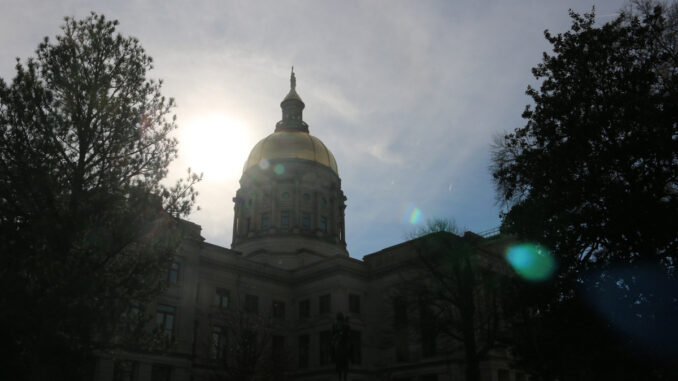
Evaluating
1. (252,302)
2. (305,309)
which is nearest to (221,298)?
(252,302)

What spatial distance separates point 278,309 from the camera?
171 feet

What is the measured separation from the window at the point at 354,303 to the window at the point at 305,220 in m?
16.2

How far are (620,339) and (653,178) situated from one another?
504cm

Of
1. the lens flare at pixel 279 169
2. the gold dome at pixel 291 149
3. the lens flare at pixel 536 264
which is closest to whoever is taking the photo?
the lens flare at pixel 536 264

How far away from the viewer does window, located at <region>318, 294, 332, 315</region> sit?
4944 centimetres

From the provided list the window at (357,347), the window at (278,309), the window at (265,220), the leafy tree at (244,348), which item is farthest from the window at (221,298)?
the window at (265,220)

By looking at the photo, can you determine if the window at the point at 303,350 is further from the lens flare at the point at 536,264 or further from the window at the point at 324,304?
the lens flare at the point at 536,264

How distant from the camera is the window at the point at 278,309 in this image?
51625 mm

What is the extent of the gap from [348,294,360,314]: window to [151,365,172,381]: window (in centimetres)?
1637

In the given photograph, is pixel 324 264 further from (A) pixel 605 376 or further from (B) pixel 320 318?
(A) pixel 605 376

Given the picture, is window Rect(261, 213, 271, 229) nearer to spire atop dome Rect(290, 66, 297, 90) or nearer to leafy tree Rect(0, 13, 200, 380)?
spire atop dome Rect(290, 66, 297, 90)

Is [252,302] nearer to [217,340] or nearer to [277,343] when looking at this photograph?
[277,343]

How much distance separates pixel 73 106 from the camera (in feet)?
63.1

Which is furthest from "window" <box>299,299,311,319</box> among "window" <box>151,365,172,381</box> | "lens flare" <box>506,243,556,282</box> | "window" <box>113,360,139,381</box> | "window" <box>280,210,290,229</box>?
"lens flare" <box>506,243,556,282</box>
